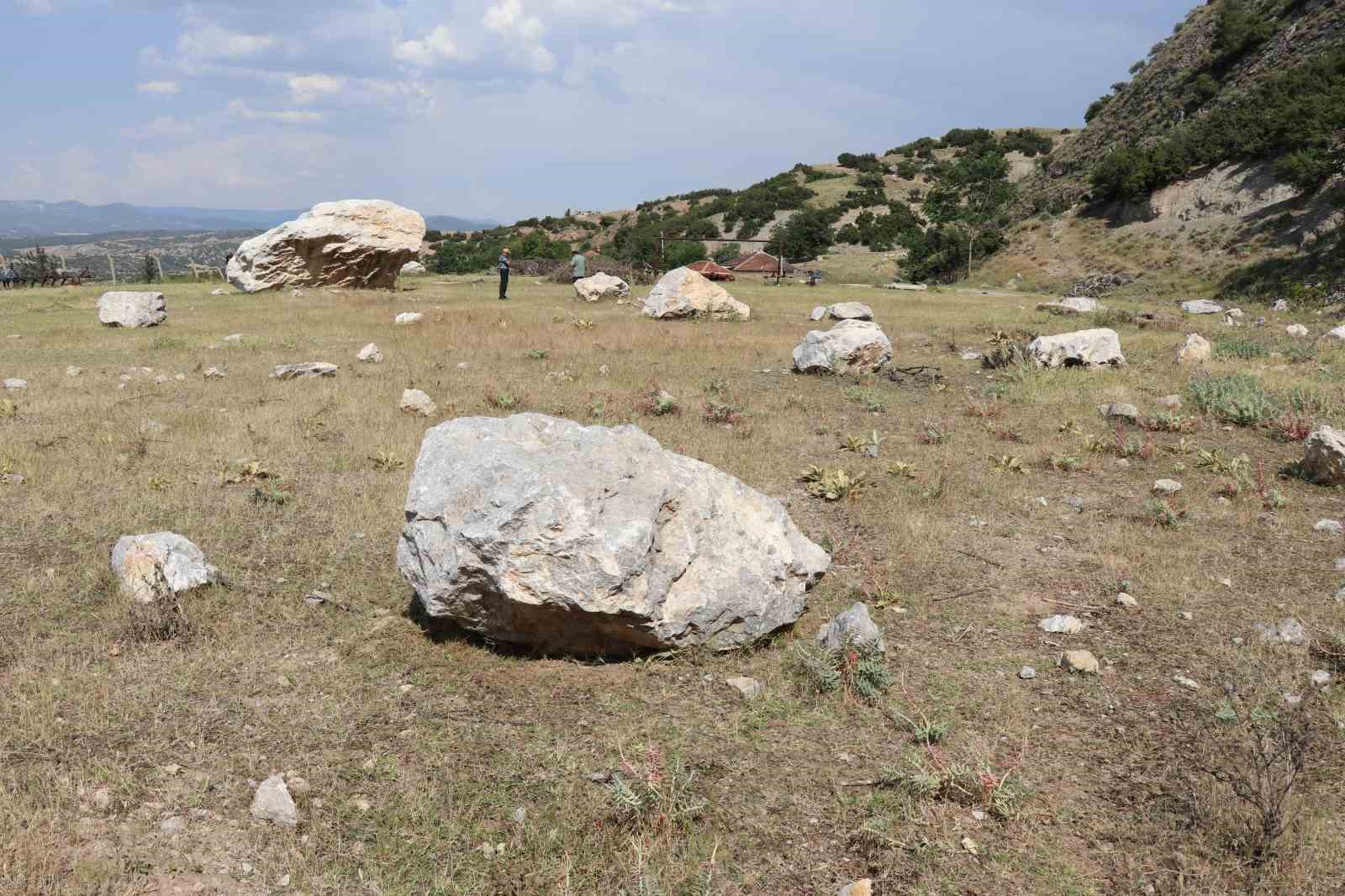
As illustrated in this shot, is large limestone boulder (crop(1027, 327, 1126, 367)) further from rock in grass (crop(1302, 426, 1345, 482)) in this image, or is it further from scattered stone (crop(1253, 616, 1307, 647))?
scattered stone (crop(1253, 616, 1307, 647))

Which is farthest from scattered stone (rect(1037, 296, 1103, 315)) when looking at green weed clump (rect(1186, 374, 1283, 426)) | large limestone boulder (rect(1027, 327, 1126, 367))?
green weed clump (rect(1186, 374, 1283, 426))

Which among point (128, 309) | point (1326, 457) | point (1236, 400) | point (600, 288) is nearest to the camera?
point (1326, 457)

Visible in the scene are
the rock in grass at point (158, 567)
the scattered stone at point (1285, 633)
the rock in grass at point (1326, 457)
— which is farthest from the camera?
the rock in grass at point (1326, 457)

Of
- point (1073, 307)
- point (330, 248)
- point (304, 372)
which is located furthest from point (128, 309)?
point (1073, 307)

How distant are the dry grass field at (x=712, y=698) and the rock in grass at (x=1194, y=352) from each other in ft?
14.9

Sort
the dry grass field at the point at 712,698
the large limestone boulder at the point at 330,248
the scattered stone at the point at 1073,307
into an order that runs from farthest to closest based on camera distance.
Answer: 1. the large limestone boulder at the point at 330,248
2. the scattered stone at the point at 1073,307
3. the dry grass field at the point at 712,698

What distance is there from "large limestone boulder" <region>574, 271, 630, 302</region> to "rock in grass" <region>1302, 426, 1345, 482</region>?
20.3m

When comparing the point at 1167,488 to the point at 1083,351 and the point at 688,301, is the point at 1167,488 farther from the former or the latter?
the point at 688,301

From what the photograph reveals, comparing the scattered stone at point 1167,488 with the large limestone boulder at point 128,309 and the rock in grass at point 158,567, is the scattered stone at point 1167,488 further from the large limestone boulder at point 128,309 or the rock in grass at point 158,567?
the large limestone boulder at point 128,309

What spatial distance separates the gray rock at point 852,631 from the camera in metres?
5.38

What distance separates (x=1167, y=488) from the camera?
28.7ft

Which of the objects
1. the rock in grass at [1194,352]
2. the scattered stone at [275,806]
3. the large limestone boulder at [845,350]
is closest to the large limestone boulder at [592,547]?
the scattered stone at [275,806]

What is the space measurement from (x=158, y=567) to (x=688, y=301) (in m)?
17.7

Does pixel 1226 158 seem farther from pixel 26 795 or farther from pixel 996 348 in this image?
pixel 26 795
